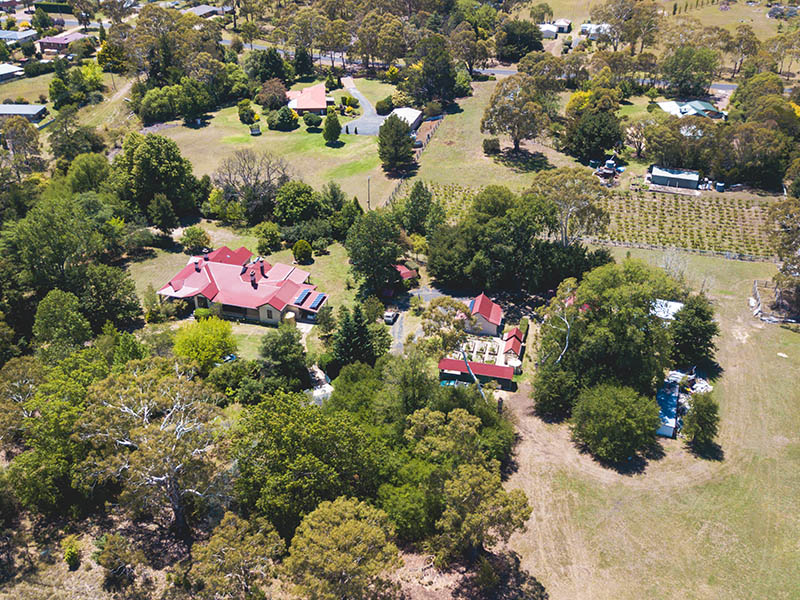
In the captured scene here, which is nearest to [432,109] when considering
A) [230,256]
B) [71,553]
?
[230,256]

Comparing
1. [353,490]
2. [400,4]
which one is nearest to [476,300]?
[353,490]

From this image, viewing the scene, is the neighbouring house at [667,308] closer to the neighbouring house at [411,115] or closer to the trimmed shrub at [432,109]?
the neighbouring house at [411,115]

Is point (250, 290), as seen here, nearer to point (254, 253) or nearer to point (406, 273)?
point (254, 253)

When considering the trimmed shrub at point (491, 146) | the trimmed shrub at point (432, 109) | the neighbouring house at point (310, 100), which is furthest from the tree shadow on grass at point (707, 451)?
the neighbouring house at point (310, 100)

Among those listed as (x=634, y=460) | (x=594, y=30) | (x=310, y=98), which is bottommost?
(x=634, y=460)

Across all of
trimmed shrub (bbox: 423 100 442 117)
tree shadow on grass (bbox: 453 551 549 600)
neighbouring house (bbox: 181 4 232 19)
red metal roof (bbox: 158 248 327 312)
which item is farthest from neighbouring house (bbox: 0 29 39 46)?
tree shadow on grass (bbox: 453 551 549 600)
